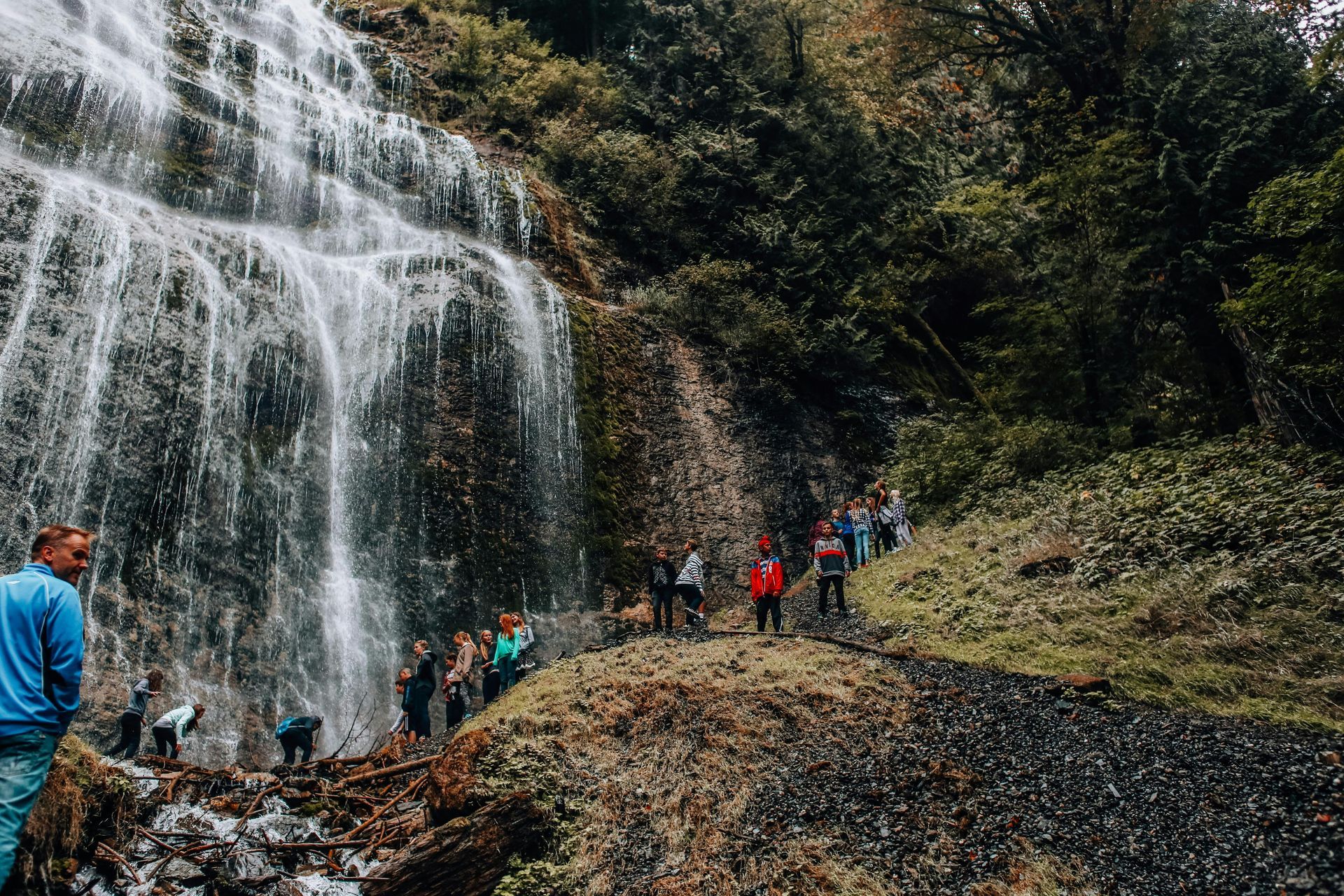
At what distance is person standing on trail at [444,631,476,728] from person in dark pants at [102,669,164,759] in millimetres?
3566

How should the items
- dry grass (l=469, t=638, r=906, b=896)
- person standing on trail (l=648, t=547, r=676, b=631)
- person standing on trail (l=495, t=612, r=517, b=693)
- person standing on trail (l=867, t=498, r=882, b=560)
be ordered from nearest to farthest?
dry grass (l=469, t=638, r=906, b=896) → person standing on trail (l=495, t=612, r=517, b=693) → person standing on trail (l=648, t=547, r=676, b=631) → person standing on trail (l=867, t=498, r=882, b=560)

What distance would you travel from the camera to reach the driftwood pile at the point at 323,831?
5750mm

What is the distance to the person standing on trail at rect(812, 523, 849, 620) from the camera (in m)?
13.0

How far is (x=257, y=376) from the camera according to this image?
50.4 ft

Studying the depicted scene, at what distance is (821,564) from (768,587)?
107 centimetres

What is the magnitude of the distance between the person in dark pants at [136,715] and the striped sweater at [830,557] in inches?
363

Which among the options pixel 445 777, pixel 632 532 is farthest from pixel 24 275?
pixel 445 777

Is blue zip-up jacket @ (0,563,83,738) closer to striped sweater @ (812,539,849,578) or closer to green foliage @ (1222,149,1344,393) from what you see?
striped sweater @ (812,539,849,578)

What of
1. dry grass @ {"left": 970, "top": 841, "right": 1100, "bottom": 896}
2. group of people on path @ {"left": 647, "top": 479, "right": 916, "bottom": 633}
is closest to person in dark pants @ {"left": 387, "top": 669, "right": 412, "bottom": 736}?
group of people on path @ {"left": 647, "top": 479, "right": 916, "bottom": 633}

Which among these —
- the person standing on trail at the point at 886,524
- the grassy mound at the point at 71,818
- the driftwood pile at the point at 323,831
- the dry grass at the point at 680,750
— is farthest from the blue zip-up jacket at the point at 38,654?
the person standing on trail at the point at 886,524

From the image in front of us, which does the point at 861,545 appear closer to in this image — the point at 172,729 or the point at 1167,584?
the point at 1167,584

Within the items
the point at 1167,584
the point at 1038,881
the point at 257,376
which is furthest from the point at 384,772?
the point at 257,376

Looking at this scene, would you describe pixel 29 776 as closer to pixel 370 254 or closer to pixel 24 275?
pixel 24 275

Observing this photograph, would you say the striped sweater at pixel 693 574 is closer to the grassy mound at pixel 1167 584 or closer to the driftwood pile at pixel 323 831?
the grassy mound at pixel 1167 584
